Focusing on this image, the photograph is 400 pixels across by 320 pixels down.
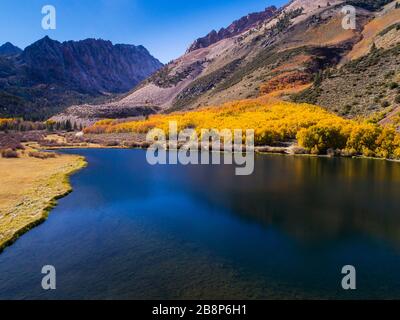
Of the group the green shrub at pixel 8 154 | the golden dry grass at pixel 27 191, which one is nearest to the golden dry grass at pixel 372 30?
the green shrub at pixel 8 154

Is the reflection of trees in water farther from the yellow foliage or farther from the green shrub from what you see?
the green shrub

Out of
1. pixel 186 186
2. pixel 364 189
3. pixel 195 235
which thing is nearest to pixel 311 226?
pixel 195 235

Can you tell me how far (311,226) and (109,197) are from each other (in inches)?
977

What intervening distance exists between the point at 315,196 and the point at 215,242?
2038 centimetres

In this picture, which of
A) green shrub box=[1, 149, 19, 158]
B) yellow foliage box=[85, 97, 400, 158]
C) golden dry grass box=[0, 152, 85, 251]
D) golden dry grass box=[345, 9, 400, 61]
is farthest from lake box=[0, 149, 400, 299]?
golden dry grass box=[345, 9, 400, 61]

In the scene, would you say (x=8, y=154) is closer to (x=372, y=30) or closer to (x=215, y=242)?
(x=215, y=242)

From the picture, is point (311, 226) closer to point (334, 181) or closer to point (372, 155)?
point (334, 181)

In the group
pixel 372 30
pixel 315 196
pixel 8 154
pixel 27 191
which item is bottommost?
pixel 315 196

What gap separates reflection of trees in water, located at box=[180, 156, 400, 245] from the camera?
34.9m

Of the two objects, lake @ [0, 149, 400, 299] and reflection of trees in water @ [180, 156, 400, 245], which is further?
reflection of trees in water @ [180, 156, 400, 245]

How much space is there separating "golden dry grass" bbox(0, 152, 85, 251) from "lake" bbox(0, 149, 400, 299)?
1.31 m

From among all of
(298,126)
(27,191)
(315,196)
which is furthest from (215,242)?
(298,126)

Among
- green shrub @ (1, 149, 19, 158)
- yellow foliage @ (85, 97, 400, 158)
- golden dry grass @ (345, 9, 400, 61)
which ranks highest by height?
golden dry grass @ (345, 9, 400, 61)

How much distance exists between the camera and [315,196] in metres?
46.4
